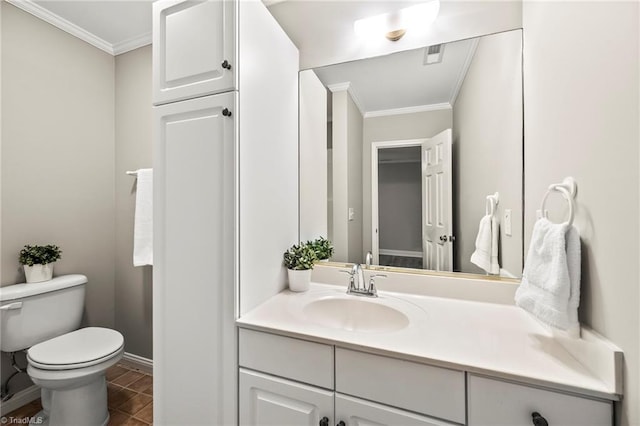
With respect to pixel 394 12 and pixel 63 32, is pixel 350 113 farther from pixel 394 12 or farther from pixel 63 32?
pixel 63 32

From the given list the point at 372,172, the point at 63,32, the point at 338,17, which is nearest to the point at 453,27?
the point at 338,17

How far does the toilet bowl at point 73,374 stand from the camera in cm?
133

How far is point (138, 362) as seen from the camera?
6.75ft

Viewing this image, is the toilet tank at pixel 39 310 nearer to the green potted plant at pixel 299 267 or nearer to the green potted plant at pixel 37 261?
the green potted plant at pixel 37 261

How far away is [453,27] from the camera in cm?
126

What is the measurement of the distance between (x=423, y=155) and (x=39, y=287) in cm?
227

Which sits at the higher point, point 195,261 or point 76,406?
point 195,261

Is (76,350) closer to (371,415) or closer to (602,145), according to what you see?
(371,415)

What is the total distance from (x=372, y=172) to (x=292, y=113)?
538mm

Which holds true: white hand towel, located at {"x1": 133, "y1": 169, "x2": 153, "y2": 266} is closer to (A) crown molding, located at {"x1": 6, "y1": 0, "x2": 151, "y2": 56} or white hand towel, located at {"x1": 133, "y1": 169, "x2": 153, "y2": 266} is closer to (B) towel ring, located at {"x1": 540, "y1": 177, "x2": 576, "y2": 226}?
(A) crown molding, located at {"x1": 6, "y1": 0, "x2": 151, "y2": 56}

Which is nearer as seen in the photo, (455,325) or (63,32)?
(455,325)

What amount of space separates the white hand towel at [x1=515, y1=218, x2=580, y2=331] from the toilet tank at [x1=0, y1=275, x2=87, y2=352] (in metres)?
2.39

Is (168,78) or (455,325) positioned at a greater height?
(168,78)

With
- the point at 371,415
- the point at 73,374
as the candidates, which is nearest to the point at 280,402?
the point at 371,415
